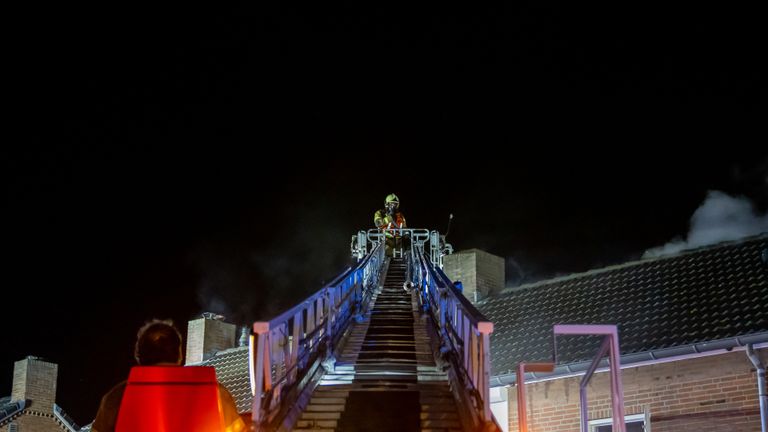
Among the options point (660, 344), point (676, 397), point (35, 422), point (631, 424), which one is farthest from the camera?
point (35, 422)

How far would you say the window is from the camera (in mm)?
13678

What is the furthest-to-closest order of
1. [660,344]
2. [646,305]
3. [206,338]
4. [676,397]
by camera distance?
[206,338], [646,305], [660,344], [676,397]

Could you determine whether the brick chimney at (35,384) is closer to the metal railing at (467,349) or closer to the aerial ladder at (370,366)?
the aerial ladder at (370,366)

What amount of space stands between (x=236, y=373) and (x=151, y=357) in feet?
58.7

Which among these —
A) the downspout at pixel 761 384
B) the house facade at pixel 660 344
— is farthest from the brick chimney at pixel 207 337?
the downspout at pixel 761 384

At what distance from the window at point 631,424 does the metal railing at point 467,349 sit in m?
3.04

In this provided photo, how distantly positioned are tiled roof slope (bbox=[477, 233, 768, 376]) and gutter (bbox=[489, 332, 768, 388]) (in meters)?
0.12

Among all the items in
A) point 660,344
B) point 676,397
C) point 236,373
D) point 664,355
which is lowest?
point 676,397

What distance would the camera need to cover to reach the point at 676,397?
13.4m

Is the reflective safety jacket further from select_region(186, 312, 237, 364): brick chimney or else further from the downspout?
the downspout

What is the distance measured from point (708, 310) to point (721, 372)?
4.78ft

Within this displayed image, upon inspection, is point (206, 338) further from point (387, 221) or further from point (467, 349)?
point (467, 349)

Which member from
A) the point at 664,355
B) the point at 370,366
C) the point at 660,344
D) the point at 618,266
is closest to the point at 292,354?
the point at 370,366

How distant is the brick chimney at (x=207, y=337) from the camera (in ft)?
84.5
